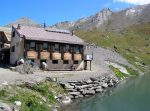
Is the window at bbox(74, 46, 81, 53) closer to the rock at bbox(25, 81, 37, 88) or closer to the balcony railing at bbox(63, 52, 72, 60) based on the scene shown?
the balcony railing at bbox(63, 52, 72, 60)

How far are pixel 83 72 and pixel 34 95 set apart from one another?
3077 cm

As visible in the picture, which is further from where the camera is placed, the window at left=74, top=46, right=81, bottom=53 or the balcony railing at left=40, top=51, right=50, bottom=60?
the window at left=74, top=46, right=81, bottom=53

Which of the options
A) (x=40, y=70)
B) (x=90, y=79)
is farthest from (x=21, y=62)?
(x=90, y=79)

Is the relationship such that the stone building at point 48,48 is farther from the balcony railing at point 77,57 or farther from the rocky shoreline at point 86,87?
the rocky shoreline at point 86,87

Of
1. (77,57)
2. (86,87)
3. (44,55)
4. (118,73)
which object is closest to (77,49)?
(77,57)

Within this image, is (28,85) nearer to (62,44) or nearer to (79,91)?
(79,91)

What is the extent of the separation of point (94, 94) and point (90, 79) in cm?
342

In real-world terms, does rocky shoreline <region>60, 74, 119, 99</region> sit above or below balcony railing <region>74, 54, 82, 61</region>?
below

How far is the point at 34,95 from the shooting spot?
47156mm

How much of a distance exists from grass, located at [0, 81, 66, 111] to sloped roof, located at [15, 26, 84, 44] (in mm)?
19851

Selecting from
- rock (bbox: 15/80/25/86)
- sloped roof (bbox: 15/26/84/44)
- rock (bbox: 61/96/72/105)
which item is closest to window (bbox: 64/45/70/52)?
sloped roof (bbox: 15/26/84/44)

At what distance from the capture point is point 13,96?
44.2m

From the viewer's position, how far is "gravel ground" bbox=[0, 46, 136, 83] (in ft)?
188

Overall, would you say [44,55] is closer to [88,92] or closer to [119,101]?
[88,92]
